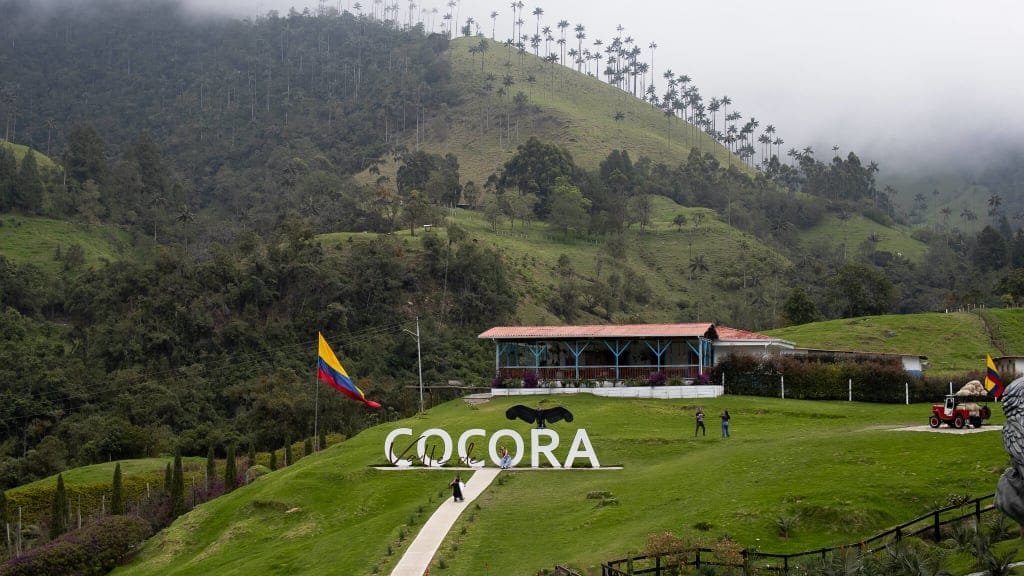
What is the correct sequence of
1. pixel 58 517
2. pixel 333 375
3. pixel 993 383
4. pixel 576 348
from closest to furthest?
pixel 58 517, pixel 333 375, pixel 993 383, pixel 576 348

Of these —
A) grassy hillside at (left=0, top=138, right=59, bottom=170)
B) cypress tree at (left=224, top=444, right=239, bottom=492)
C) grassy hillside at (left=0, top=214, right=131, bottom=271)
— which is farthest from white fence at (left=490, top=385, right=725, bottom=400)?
grassy hillside at (left=0, top=138, right=59, bottom=170)

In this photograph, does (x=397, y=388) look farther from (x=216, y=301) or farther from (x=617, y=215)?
(x=617, y=215)

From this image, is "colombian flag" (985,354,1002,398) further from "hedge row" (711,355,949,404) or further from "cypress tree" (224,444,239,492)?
"cypress tree" (224,444,239,492)

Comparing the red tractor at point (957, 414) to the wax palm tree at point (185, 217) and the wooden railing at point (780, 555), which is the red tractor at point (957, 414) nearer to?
the wooden railing at point (780, 555)

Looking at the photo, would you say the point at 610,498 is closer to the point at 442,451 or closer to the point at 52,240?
the point at 442,451

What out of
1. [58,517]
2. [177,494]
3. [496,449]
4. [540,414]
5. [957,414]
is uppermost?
[957,414]

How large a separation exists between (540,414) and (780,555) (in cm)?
2131

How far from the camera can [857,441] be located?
35.7 meters

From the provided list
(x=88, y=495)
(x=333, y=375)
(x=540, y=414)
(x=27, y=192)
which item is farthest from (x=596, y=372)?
(x=27, y=192)

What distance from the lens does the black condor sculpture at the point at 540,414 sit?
43312 mm

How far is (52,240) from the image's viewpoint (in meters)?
116

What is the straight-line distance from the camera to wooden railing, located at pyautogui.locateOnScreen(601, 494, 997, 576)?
2297 cm

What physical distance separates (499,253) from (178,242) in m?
43.8

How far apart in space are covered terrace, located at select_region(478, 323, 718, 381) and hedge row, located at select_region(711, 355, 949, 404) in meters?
2.01
